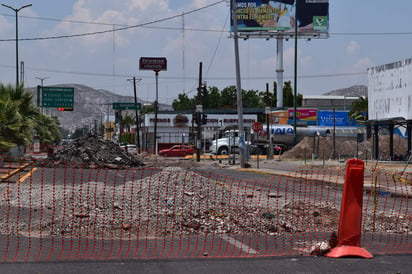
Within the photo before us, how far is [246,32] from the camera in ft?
267

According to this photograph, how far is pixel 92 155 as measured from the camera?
119 ft

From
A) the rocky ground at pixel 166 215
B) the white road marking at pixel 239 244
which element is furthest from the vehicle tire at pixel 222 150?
the white road marking at pixel 239 244

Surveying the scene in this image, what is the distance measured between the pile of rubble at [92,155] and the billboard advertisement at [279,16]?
1803 inches

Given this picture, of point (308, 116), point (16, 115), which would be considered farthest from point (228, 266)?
point (308, 116)

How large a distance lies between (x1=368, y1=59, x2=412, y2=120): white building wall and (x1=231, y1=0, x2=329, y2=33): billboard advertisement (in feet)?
128

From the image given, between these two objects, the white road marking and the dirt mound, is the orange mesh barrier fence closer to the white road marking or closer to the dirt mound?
the white road marking

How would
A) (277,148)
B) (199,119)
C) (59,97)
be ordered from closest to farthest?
1. (199,119)
2. (277,148)
3. (59,97)

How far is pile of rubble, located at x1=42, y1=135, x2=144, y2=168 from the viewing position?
3509 centimetres

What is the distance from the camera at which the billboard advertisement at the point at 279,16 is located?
8062 centimetres

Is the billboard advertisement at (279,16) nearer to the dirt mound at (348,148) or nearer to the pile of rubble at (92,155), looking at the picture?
the dirt mound at (348,148)

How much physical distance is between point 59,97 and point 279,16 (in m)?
32.7

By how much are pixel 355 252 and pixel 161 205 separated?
5411mm

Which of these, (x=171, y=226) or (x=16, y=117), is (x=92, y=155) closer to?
(x=16, y=117)

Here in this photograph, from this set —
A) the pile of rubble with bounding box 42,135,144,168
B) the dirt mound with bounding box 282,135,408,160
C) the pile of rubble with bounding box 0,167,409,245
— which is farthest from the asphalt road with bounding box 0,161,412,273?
the dirt mound with bounding box 282,135,408,160
